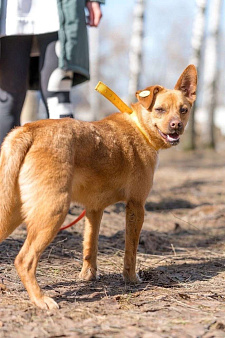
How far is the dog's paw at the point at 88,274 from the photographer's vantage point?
367 cm

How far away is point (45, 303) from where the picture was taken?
2910 mm

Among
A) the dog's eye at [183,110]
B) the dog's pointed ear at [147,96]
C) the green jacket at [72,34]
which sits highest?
the green jacket at [72,34]

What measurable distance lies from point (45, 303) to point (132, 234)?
992 millimetres

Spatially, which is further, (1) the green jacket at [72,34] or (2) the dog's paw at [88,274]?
(1) the green jacket at [72,34]

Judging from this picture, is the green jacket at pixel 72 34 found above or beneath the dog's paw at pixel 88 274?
above

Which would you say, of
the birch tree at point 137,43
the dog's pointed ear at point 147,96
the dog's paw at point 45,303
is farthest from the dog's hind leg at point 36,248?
the birch tree at point 137,43

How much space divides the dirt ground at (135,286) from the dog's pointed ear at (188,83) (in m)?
1.42

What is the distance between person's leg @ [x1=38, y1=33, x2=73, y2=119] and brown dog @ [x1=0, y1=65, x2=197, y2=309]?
0.65 metres

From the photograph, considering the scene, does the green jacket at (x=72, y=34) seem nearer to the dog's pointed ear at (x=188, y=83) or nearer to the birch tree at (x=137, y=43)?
the dog's pointed ear at (x=188, y=83)

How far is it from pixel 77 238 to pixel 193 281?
1.45 metres

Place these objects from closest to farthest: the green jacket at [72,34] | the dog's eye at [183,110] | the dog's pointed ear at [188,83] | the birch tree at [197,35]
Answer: the dog's eye at [183,110], the dog's pointed ear at [188,83], the green jacket at [72,34], the birch tree at [197,35]

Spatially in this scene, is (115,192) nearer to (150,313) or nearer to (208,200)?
(150,313)

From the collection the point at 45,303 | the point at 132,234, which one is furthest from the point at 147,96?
the point at 45,303

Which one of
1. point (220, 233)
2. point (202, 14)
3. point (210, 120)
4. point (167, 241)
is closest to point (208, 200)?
point (220, 233)
